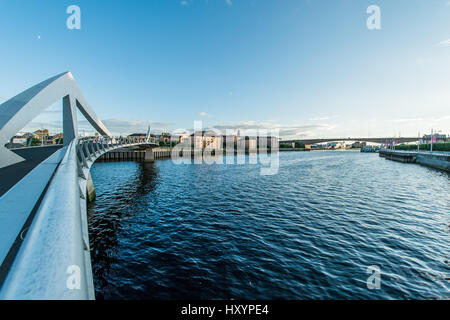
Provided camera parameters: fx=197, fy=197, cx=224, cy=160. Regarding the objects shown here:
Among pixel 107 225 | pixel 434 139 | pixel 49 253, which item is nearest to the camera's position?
pixel 49 253

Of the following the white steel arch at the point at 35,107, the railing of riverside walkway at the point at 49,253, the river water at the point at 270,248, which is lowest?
the river water at the point at 270,248

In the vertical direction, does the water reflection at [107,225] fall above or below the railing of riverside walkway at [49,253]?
below

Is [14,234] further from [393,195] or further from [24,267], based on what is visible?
[393,195]

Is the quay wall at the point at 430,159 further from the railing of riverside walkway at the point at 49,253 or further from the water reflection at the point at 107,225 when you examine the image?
the railing of riverside walkway at the point at 49,253

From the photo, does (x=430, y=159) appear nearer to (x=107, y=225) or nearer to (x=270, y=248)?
(x=270, y=248)

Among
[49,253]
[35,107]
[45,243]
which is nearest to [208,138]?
[35,107]

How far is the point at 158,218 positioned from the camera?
15.1 metres

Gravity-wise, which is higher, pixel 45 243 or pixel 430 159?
pixel 45 243

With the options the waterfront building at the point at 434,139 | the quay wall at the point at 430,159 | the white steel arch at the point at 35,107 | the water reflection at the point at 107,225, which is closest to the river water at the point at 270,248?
the water reflection at the point at 107,225

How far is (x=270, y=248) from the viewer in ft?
34.7

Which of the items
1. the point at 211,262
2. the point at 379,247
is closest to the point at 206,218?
the point at 211,262

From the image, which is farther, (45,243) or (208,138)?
(208,138)

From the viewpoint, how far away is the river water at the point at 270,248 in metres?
7.75

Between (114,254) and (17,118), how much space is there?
11.6 m
